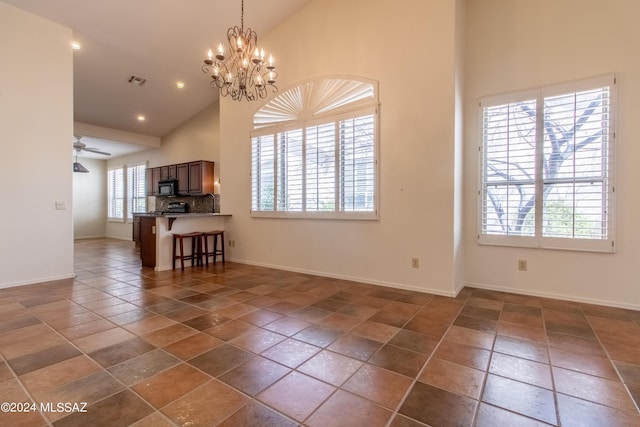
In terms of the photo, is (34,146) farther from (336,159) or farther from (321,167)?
(336,159)

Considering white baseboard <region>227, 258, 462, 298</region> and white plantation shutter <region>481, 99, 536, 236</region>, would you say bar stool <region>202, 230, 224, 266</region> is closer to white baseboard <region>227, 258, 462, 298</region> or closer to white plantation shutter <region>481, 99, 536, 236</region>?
white baseboard <region>227, 258, 462, 298</region>

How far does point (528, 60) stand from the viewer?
3.63m

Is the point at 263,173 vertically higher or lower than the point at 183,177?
lower

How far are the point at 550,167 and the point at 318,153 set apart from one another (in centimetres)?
288

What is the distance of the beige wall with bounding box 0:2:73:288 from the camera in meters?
3.91

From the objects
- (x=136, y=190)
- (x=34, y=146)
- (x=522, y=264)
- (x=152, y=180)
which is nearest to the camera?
(x=522, y=264)

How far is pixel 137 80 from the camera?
6043mm

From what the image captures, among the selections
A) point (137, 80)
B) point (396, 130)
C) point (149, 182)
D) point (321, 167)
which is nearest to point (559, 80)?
point (396, 130)

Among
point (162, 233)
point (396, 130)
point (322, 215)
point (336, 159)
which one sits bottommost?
point (162, 233)

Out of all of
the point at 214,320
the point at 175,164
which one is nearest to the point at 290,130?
the point at 214,320

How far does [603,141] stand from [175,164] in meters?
8.74

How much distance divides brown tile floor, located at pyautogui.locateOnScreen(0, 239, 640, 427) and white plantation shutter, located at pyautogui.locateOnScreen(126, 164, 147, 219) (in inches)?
264

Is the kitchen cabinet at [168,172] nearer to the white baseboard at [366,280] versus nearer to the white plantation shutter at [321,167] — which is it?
the white baseboard at [366,280]

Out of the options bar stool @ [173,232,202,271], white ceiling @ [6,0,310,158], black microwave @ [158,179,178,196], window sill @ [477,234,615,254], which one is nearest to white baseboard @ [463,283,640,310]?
window sill @ [477,234,615,254]
